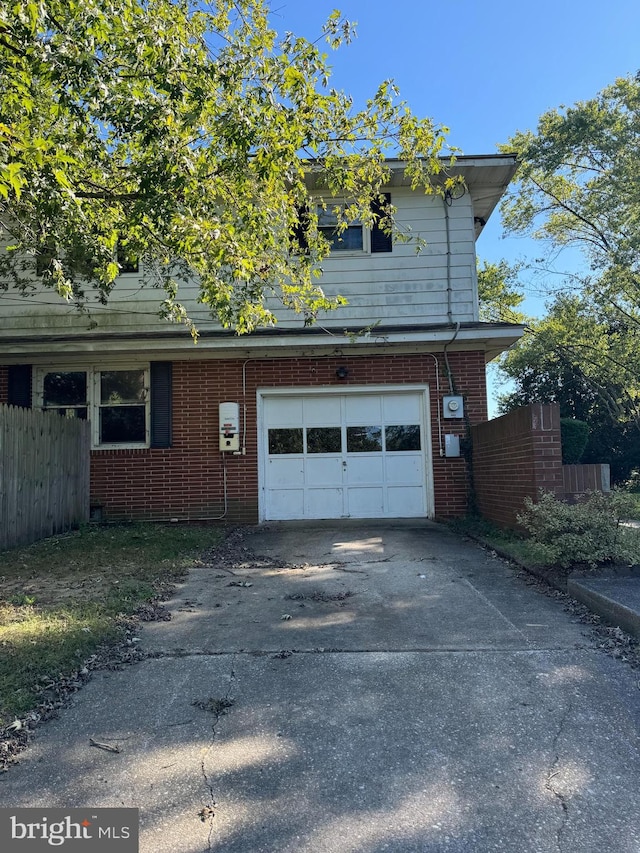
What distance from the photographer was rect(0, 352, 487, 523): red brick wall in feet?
34.2

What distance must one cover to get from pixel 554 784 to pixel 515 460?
5.63m

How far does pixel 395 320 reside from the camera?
10414 millimetres

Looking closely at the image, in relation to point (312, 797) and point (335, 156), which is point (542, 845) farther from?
point (335, 156)

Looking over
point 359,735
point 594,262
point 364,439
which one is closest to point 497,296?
point 594,262

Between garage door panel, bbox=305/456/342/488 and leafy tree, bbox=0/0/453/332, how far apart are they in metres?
4.05

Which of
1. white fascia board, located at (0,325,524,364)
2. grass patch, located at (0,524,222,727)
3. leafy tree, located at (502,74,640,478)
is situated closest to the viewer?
grass patch, located at (0,524,222,727)

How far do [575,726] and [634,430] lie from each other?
53.0 ft

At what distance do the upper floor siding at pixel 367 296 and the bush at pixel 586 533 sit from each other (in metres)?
5.02

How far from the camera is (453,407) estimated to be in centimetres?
1026

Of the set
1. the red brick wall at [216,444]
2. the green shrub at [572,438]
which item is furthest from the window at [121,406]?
the green shrub at [572,438]

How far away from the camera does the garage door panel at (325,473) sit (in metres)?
10.6

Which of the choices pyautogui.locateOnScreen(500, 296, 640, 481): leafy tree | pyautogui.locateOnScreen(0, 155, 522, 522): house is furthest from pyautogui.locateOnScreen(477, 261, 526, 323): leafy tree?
pyautogui.locateOnScreen(0, 155, 522, 522): house

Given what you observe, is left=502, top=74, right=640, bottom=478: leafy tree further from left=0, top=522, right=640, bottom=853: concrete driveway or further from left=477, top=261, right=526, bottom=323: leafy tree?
left=0, top=522, right=640, bottom=853: concrete driveway

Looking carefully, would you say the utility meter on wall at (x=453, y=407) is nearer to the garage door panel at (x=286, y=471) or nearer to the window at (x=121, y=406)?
the garage door panel at (x=286, y=471)
